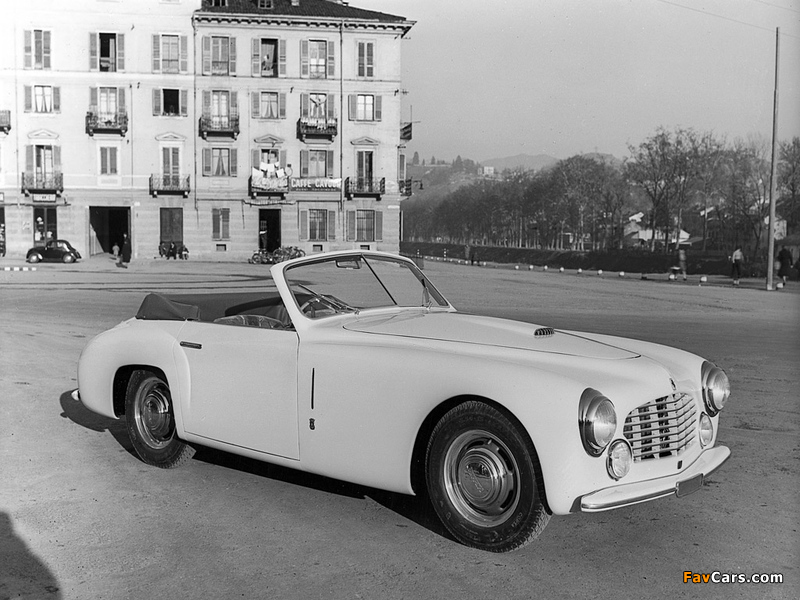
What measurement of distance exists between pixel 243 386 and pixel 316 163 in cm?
5658

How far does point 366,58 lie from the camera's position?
5934cm

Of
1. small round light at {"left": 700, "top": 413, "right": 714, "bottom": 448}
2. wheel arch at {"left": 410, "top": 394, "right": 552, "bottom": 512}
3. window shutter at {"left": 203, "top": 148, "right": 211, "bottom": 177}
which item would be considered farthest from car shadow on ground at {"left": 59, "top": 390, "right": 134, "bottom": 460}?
window shutter at {"left": 203, "top": 148, "right": 211, "bottom": 177}

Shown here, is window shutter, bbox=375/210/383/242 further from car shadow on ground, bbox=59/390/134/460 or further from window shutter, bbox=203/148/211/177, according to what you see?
car shadow on ground, bbox=59/390/134/460

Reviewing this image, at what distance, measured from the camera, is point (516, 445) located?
3922 millimetres

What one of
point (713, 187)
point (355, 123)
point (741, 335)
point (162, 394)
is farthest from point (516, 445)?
point (713, 187)

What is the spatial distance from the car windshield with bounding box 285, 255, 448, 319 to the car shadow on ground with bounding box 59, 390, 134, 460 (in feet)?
6.80

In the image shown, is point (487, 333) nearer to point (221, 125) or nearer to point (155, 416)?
point (155, 416)

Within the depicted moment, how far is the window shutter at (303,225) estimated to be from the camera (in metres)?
60.6

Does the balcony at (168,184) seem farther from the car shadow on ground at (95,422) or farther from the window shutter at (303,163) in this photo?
the car shadow on ground at (95,422)

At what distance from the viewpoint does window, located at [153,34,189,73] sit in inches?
2224

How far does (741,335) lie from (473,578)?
12498mm

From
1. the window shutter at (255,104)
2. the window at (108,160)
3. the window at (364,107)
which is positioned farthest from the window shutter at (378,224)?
the window at (108,160)

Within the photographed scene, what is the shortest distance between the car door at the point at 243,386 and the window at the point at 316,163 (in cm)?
5591

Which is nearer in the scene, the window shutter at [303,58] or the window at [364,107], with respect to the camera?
the window shutter at [303,58]
